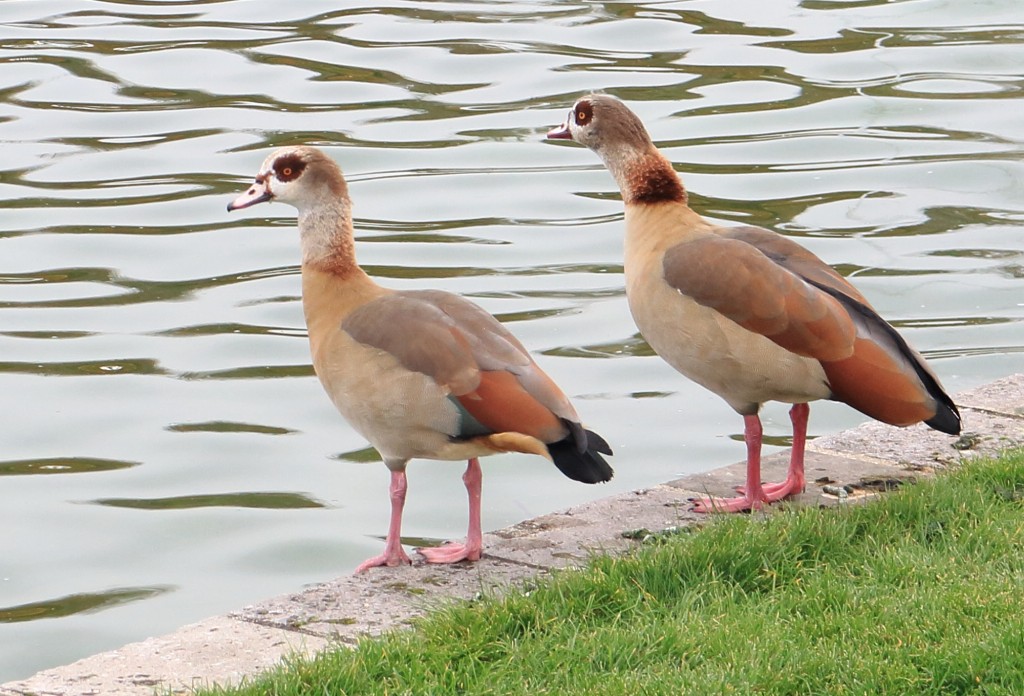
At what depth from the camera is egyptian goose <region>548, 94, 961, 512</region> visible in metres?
6.24

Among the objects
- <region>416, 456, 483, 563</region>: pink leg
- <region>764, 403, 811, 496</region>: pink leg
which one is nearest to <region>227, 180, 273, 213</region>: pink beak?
<region>416, 456, 483, 563</region>: pink leg

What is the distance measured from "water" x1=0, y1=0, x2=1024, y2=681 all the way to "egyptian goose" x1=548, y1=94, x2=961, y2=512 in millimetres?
1738

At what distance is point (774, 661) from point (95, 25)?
14.4m

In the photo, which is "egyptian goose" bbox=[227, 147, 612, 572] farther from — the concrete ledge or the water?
the water

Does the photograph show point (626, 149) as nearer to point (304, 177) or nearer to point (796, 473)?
point (304, 177)

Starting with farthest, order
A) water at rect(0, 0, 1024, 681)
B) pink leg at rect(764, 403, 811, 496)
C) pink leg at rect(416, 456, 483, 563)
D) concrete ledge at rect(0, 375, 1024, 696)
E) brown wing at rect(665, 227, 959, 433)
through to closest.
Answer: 1. water at rect(0, 0, 1024, 681)
2. pink leg at rect(764, 403, 811, 496)
3. brown wing at rect(665, 227, 959, 433)
4. pink leg at rect(416, 456, 483, 563)
5. concrete ledge at rect(0, 375, 1024, 696)

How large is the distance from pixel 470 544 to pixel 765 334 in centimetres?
132

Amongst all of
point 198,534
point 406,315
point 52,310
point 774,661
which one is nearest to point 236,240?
point 52,310

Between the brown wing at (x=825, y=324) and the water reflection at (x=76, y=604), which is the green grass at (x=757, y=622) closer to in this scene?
the brown wing at (x=825, y=324)

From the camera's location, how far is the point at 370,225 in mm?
12492

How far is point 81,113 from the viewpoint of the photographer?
1497 centimetres

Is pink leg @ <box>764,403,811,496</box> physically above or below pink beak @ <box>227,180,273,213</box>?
below

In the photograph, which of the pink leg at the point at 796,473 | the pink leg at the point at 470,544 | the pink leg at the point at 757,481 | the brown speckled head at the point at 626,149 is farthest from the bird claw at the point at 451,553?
the brown speckled head at the point at 626,149

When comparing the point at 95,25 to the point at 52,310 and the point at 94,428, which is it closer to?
the point at 52,310
